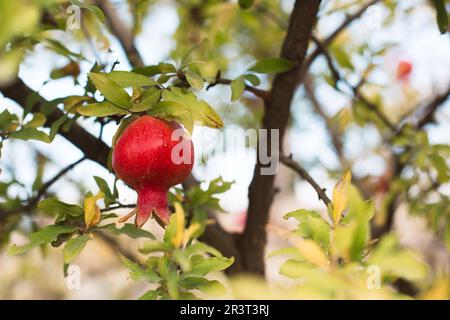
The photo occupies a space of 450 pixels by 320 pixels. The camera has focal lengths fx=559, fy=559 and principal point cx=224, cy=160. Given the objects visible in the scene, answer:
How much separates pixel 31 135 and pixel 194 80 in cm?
24

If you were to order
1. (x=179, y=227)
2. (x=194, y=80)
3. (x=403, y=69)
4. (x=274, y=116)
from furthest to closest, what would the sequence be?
(x=403, y=69)
(x=274, y=116)
(x=194, y=80)
(x=179, y=227)

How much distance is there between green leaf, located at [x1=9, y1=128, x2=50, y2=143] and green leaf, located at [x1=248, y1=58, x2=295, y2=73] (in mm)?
331

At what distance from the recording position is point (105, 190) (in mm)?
812

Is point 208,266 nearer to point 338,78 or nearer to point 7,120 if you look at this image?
point 7,120

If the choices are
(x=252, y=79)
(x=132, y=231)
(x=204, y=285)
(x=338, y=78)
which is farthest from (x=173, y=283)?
(x=338, y=78)

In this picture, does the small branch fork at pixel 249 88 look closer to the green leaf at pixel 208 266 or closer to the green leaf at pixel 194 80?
the green leaf at pixel 194 80

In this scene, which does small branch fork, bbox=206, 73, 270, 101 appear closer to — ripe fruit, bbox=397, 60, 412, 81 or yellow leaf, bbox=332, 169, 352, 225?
yellow leaf, bbox=332, 169, 352, 225

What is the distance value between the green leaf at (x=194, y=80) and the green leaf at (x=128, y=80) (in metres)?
0.05

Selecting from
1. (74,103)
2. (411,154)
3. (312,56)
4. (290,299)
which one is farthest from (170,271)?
(411,154)

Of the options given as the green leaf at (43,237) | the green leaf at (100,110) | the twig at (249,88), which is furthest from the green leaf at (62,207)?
the twig at (249,88)

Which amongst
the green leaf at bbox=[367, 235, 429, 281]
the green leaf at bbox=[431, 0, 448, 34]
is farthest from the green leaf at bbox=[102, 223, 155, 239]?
the green leaf at bbox=[431, 0, 448, 34]

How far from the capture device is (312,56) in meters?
1.25

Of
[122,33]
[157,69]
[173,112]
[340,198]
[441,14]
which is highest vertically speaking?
[122,33]
